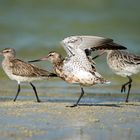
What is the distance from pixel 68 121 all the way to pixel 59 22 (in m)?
14.4

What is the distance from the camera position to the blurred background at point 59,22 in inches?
926

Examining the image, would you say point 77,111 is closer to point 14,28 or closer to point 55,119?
point 55,119

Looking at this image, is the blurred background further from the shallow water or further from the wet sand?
the wet sand

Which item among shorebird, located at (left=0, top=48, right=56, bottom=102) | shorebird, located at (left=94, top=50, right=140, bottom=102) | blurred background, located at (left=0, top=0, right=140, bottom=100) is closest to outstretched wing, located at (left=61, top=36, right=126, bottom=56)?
shorebird, located at (left=0, top=48, right=56, bottom=102)

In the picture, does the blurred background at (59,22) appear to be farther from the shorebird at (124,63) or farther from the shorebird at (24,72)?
the shorebird at (24,72)

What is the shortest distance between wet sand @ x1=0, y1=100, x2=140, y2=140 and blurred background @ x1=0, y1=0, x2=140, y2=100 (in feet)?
24.6

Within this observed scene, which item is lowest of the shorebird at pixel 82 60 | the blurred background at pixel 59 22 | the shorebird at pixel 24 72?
the blurred background at pixel 59 22

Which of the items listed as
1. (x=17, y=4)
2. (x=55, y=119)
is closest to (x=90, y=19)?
(x=17, y=4)

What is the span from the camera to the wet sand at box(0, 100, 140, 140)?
35.3ft

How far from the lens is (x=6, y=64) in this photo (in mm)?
15430

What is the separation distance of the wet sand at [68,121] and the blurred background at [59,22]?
7.50m

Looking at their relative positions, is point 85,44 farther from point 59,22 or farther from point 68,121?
point 59,22

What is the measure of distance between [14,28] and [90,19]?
2.87 metres

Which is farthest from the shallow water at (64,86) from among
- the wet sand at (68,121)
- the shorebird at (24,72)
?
the shorebird at (24,72)
